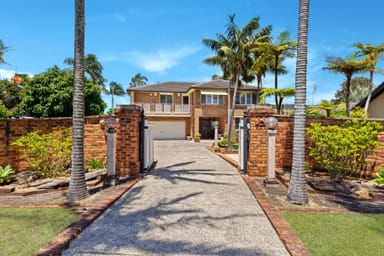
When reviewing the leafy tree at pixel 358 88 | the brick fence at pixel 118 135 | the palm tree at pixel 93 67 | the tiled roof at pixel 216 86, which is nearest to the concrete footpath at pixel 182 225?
the brick fence at pixel 118 135

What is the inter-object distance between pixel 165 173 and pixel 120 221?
400 cm

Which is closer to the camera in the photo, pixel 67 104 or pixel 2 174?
pixel 2 174

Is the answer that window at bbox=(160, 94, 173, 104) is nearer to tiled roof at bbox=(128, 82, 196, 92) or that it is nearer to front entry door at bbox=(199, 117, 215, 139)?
tiled roof at bbox=(128, 82, 196, 92)

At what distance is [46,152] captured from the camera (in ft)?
22.0

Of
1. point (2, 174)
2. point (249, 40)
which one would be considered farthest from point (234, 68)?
point (2, 174)

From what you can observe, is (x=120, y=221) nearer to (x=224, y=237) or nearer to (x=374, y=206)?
(x=224, y=237)

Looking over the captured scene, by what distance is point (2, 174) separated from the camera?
636cm

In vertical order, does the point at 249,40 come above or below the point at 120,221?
above

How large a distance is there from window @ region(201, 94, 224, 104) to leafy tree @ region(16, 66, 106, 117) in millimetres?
13122

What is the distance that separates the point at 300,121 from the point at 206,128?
23.6m

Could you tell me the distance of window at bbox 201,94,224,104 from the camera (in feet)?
84.8

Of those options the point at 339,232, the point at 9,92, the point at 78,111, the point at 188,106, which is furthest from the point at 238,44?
the point at 9,92

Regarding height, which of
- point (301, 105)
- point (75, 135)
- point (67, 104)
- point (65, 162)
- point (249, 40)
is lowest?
point (65, 162)

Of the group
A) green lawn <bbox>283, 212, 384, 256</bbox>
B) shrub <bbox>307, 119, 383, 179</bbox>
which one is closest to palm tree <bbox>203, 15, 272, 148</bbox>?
shrub <bbox>307, 119, 383, 179</bbox>
